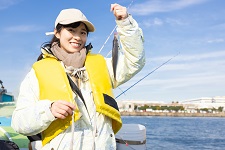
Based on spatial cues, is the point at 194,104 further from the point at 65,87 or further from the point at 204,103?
the point at 65,87

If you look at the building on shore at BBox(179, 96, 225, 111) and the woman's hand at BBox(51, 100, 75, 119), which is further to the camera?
the building on shore at BBox(179, 96, 225, 111)

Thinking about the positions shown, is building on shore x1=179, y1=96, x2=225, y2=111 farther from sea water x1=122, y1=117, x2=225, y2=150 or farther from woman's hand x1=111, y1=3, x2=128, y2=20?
woman's hand x1=111, y1=3, x2=128, y2=20

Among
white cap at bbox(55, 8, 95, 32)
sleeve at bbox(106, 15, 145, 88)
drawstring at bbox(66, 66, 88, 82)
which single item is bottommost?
drawstring at bbox(66, 66, 88, 82)

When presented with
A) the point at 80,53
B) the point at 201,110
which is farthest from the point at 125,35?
the point at 201,110

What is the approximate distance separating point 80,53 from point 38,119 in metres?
0.59

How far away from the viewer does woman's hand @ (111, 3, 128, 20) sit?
7.61 feet

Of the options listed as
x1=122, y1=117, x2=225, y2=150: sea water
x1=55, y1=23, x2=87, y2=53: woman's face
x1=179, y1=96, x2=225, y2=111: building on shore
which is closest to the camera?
x1=55, y1=23, x2=87, y2=53: woman's face

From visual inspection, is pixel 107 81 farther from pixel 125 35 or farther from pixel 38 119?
pixel 38 119

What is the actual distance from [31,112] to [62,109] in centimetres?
26

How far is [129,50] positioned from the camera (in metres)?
2.44

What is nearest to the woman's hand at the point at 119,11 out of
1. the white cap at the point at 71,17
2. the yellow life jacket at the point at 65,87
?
the white cap at the point at 71,17


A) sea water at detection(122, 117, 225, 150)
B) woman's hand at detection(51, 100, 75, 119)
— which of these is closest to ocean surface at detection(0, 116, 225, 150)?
sea water at detection(122, 117, 225, 150)

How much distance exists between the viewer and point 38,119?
220 centimetres

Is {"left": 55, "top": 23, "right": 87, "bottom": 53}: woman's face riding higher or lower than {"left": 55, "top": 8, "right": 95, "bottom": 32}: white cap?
lower
